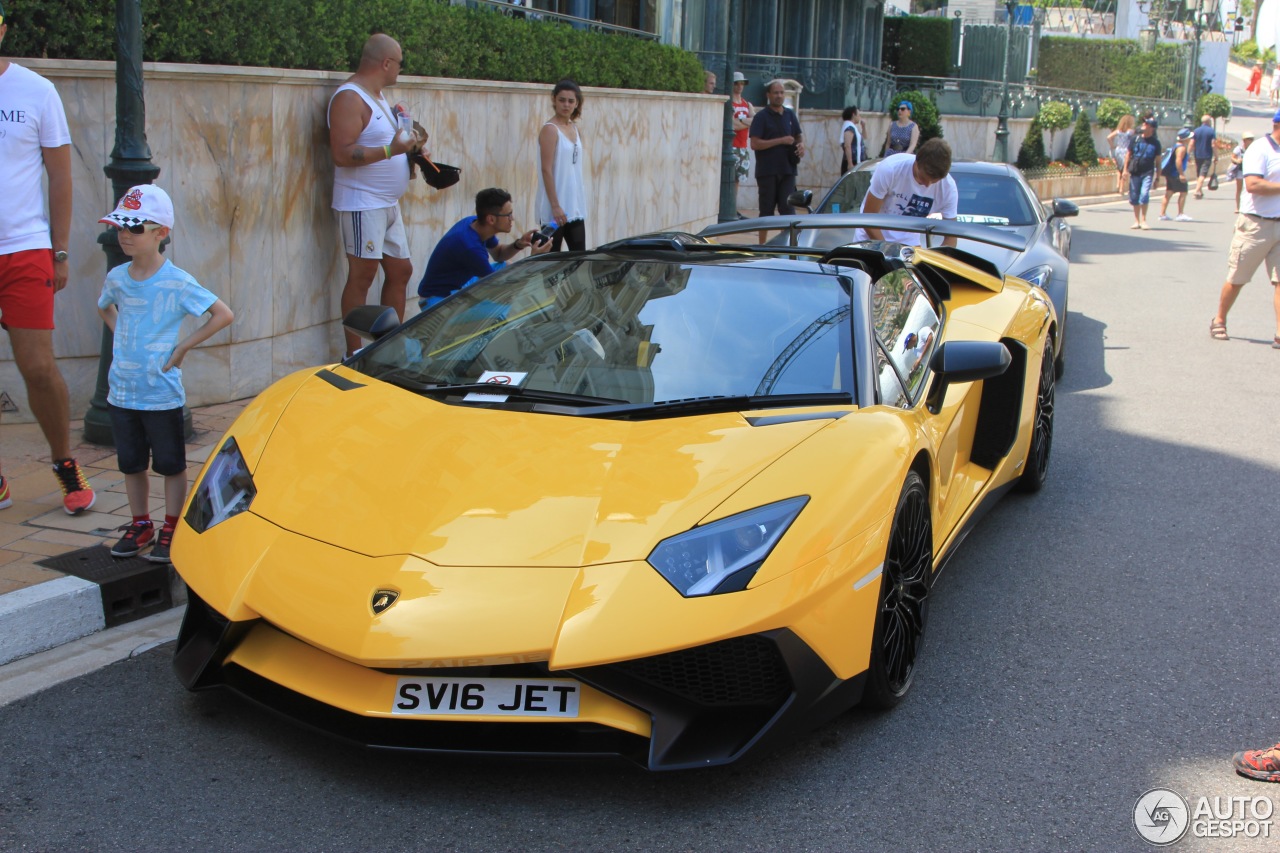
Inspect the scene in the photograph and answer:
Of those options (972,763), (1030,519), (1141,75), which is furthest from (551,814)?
(1141,75)

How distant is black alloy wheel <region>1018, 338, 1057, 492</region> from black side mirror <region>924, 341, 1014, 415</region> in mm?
1661

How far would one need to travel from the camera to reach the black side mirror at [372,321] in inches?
181

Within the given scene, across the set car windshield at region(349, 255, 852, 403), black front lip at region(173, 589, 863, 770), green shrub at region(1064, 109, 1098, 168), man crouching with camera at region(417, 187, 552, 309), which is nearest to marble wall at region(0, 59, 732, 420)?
man crouching with camera at region(417, 187, 552, 309)

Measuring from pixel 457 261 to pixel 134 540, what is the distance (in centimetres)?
310

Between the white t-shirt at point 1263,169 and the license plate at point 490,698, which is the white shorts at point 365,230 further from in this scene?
the white t-shirt at point 1263,169

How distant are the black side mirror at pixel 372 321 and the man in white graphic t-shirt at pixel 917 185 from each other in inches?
192

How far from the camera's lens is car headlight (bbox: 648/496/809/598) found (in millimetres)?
3090

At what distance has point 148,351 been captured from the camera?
450 cm

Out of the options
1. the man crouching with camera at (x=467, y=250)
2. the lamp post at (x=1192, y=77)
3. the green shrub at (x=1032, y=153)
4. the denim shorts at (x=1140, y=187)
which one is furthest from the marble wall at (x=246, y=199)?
the lamp post at (x=1192, y=77)

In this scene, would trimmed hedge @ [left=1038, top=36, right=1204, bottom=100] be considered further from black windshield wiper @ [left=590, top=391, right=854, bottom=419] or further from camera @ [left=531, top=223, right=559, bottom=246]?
black windshield wiper @ [left=590, top=391, right=854, bottom=419]

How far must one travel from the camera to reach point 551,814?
311cm

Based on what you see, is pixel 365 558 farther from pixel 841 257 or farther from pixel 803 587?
pixel 841 257

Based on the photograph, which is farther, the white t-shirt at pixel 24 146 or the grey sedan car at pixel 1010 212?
the grey sedan car at pixel 1010 212

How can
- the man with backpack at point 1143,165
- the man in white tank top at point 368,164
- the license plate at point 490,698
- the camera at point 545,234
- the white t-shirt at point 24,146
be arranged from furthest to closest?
the man with backpack at point 1143,165
the camera at point 545,234
the man in white tank top at point 368,164
the white t-shirt at point 24,146
the license plate at point 490,698
